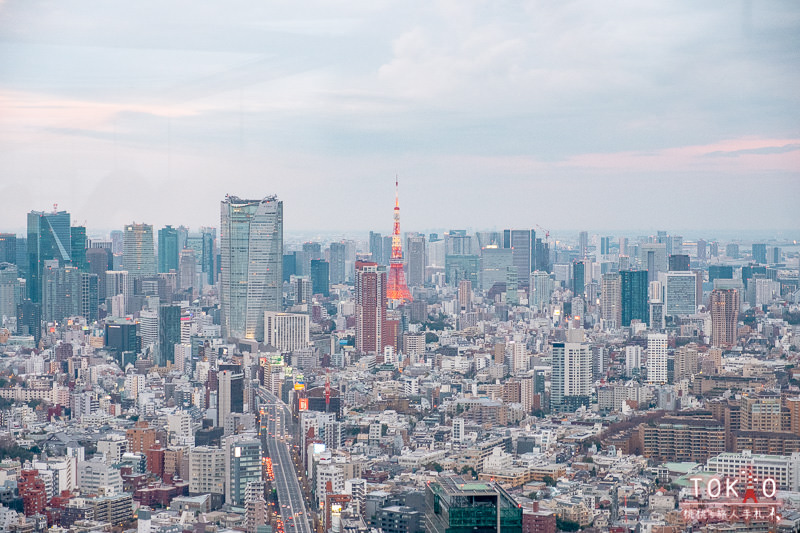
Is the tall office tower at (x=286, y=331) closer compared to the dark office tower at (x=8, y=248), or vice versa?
the dark office tower at (x=8, y=248)

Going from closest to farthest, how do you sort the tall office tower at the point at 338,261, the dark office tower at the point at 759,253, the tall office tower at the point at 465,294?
the dark office tower at the point at 759,253, the tall office tower at the point at 338,261, the tall office tower at the point at 465,294

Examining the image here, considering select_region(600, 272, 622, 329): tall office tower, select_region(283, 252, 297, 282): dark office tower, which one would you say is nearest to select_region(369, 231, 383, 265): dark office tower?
select_region(283, 252, 297, 282): dark office tower

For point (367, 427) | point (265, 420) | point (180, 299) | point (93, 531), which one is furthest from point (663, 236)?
point (93, 531)

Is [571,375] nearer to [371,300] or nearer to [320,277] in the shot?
[371,300]

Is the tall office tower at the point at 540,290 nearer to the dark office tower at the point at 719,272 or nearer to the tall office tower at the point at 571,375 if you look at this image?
the tall office tower at the point at 571,375

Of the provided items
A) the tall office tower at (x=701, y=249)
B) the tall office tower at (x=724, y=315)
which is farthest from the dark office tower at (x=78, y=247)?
the tall office tower at (x=724, y=315)

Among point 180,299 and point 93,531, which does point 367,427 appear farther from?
point 180,299
